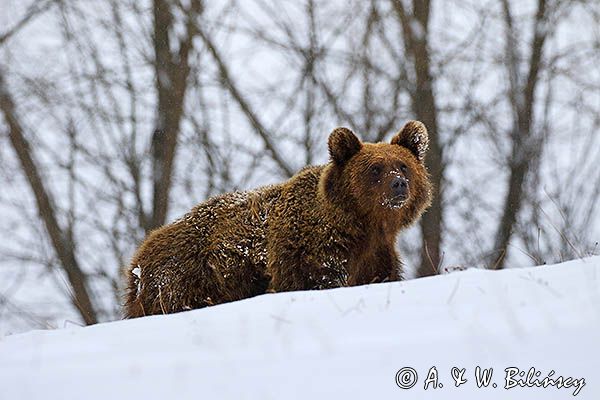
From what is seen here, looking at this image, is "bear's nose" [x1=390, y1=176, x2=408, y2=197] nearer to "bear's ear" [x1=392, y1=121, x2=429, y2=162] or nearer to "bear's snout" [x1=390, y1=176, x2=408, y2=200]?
"bear's snout" [x1=390, y1=176, x2=408, y2=200]

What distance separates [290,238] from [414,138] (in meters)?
1.57

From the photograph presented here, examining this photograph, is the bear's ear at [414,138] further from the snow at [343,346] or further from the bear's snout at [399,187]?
the snow at [343,346]

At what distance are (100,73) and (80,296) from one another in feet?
14.5

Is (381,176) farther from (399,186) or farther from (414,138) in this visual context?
(414,138)

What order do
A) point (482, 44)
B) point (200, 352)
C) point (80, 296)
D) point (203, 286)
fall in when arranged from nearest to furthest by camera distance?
point (200, 352) < point (203, 286) < point (80, 296) < point (482, 44)

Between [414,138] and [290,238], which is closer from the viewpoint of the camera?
[290,238]

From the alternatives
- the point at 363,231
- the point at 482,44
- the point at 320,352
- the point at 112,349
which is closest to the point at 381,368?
the point at 320,352

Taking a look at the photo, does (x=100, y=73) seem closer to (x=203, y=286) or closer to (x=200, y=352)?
→ (x=203, y=286)

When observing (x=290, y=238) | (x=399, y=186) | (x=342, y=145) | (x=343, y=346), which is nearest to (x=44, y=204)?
(x=342, y=145)

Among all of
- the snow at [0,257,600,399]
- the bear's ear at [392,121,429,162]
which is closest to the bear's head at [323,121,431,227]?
the bear's ear at [392,121,429,162]

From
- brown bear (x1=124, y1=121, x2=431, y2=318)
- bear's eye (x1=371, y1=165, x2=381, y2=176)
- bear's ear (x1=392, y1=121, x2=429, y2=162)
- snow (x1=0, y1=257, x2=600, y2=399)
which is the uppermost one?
bear's ear (x1=392, y1=121, x2=429, y2=162)

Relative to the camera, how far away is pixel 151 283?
316 inches

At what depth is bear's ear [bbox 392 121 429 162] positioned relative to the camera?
8.57 meters

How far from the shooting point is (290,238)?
782cm
